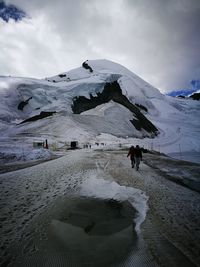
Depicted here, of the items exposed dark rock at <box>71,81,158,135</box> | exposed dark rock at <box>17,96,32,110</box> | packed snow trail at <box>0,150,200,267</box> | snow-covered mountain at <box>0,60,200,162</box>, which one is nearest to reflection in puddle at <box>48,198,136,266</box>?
packed snow trail at <box>0,150,200,267</box>

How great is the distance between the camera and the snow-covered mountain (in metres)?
49.1

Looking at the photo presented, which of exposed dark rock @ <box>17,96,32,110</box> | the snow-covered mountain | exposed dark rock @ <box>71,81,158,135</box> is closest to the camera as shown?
the snow-covered mountain

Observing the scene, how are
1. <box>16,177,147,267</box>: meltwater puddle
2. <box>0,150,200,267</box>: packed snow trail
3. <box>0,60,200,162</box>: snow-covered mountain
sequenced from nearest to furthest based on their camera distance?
<box>16,177,147,267</box>: meltwater puddle, <box>0,150,200,267</box>: packed snow trail, <box>0,60,200,162</box>: snow-covered mountain

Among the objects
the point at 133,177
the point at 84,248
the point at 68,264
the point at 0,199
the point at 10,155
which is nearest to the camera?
the point at 68,264

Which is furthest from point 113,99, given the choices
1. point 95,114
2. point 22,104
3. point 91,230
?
point 91,230

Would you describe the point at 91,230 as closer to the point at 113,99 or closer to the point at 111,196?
the point at 111,196

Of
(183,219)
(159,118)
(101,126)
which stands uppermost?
(159,118)

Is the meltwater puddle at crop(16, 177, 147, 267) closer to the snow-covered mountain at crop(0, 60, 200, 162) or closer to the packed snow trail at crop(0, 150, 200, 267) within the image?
the packed snow trail at crop(0, 150, 200, 267)

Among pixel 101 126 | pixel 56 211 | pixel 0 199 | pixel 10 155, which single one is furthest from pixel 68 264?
pixel 101 126

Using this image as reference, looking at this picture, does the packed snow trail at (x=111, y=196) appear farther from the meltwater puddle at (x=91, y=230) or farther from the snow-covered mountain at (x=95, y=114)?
the snow-covered mountain at (x=95, y=114)

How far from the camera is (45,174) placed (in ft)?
36.0

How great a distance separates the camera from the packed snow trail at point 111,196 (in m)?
3.93

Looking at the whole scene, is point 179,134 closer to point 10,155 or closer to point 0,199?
point 10,155

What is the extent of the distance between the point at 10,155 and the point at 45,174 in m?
11.3
